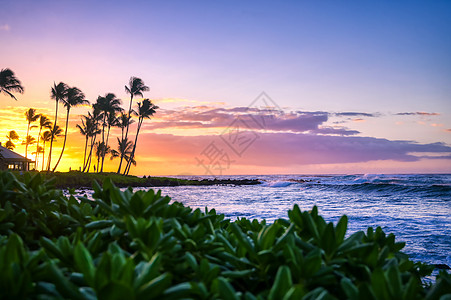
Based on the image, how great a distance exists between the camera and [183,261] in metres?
1.49

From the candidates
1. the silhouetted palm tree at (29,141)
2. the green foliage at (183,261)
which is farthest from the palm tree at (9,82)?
the silhouetted palm tree at (29,141)

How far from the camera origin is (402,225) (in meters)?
12.1

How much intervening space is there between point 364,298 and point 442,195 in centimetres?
2710

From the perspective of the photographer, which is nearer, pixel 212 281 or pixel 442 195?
pixel 212 281

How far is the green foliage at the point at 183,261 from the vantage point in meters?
1.06

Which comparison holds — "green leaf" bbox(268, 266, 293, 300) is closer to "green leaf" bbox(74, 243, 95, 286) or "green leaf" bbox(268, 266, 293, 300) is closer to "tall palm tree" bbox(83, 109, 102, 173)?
"green leaf" bbox(74, 243, 95, 286)

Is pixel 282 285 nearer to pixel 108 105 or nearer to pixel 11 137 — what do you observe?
pixel 108 105

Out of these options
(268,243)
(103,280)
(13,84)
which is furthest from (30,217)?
(13,84)

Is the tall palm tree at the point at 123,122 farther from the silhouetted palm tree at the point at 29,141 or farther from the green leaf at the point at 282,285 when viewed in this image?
the green leaf at the point at 282,285

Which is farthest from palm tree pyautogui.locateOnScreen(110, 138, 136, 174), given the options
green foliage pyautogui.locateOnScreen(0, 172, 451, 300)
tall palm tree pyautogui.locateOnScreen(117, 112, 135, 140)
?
green foliage pyautogui.locateOnScreen(0, 172, 451, 300)

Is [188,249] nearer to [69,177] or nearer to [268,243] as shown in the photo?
[268,243]

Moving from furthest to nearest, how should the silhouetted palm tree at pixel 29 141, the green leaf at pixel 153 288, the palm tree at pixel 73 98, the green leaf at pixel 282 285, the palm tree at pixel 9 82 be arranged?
the silhouetted palm tree at pixel 29 141 < the palm tree at pixel 73 98 < the palm tree at pixel 9 82 < the green leaf at pixel 282 285 < the green leaf at pixel 153 288

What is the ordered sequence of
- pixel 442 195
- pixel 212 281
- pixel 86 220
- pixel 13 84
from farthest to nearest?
1. pixel 13 84
2. pixel 442 195
3. pixel 86 220
4. pixel 212 281

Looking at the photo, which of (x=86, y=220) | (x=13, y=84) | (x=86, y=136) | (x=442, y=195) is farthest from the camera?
(x=86, y=136)
